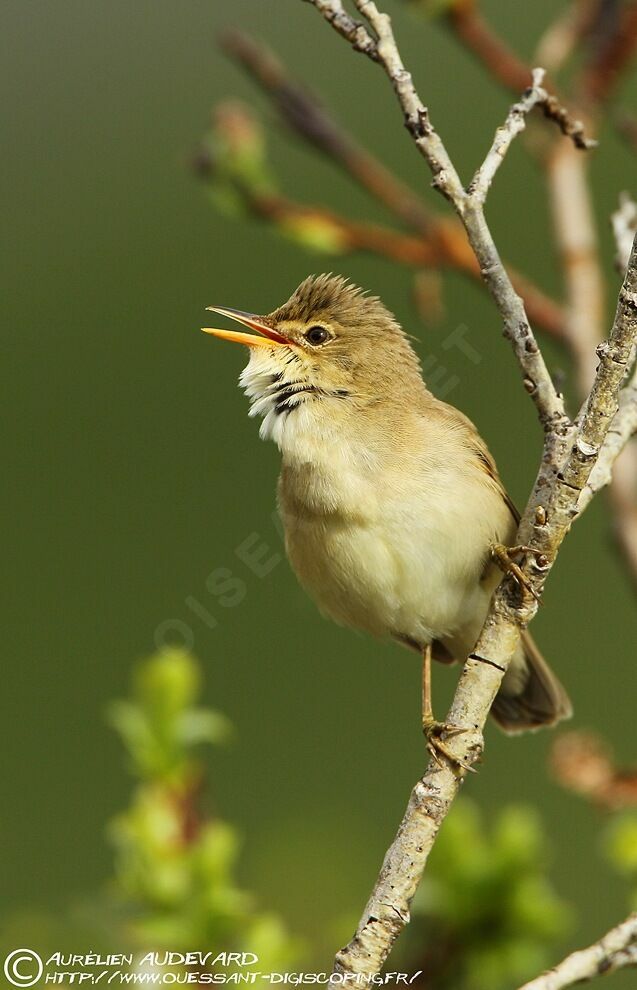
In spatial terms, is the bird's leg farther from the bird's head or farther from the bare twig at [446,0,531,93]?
the bare twig at [446,0,531,93]

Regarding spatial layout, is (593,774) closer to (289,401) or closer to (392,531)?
(392,531)

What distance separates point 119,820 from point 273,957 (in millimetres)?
353

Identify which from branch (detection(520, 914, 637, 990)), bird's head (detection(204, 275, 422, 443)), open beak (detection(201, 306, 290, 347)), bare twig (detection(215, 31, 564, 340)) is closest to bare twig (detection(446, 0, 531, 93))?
bare twig (detection(215, 31, 564, 340))

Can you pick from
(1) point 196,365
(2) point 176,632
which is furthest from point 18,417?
(2) point 176,632

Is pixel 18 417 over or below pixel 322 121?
over

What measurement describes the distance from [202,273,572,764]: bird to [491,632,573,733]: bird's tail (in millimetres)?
221

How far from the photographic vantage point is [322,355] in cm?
300

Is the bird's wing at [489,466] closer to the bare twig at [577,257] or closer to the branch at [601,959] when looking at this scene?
the bare twig at [577,257]

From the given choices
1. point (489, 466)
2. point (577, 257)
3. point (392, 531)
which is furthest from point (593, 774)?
point (577, 257)

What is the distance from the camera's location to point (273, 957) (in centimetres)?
192

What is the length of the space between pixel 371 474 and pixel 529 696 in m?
0.89

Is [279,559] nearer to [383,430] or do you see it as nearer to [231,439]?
[383,430]

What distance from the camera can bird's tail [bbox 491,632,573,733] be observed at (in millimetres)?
3299

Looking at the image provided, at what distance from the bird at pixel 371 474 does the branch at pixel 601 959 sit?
3.41ft
